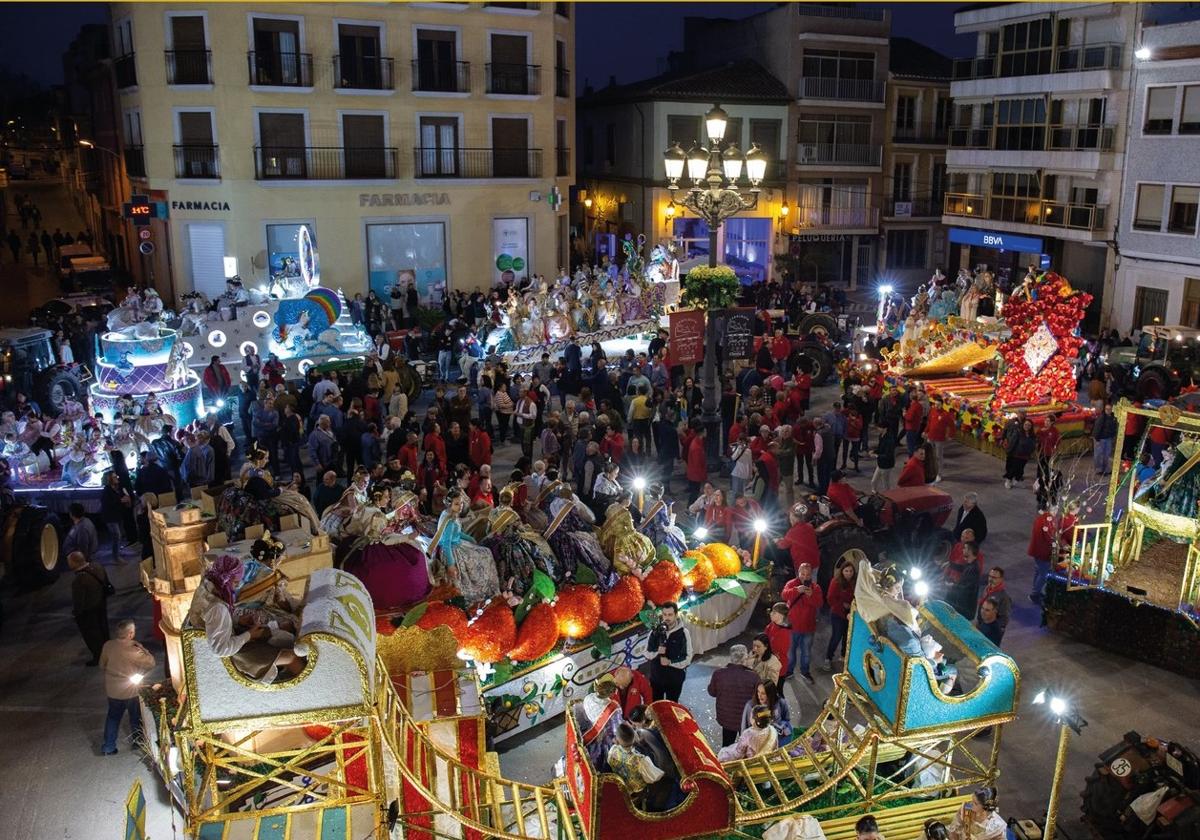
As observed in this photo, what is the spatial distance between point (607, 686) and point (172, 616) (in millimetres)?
3550

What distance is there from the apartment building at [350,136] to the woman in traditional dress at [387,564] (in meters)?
21.2

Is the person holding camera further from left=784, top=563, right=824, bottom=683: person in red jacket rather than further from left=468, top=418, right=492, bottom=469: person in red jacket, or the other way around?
left=468, top=418, right=492, bottom=469: person in red jacket

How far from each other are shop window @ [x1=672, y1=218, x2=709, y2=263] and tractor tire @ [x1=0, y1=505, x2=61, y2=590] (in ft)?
92.0

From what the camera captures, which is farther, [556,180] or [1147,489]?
[556,180]

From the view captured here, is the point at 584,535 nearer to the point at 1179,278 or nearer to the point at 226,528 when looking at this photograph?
the point at 226,528

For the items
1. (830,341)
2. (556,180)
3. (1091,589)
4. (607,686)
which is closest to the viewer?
(607,686)

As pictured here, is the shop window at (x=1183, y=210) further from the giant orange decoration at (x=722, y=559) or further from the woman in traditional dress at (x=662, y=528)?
the woman in traditional dress at (x=662, y=528)

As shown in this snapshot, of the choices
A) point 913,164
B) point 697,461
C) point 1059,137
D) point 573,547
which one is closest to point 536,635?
point 573,547

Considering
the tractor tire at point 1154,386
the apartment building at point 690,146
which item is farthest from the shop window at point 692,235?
the tractor tire at point 1154,386

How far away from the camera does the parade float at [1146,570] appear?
10617mm

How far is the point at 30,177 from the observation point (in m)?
Answer: 60.8

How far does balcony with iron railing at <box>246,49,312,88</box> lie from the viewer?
28.6 meters

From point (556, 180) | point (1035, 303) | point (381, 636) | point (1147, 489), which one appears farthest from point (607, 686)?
point (556, 180)

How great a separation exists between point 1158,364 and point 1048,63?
649 inches
